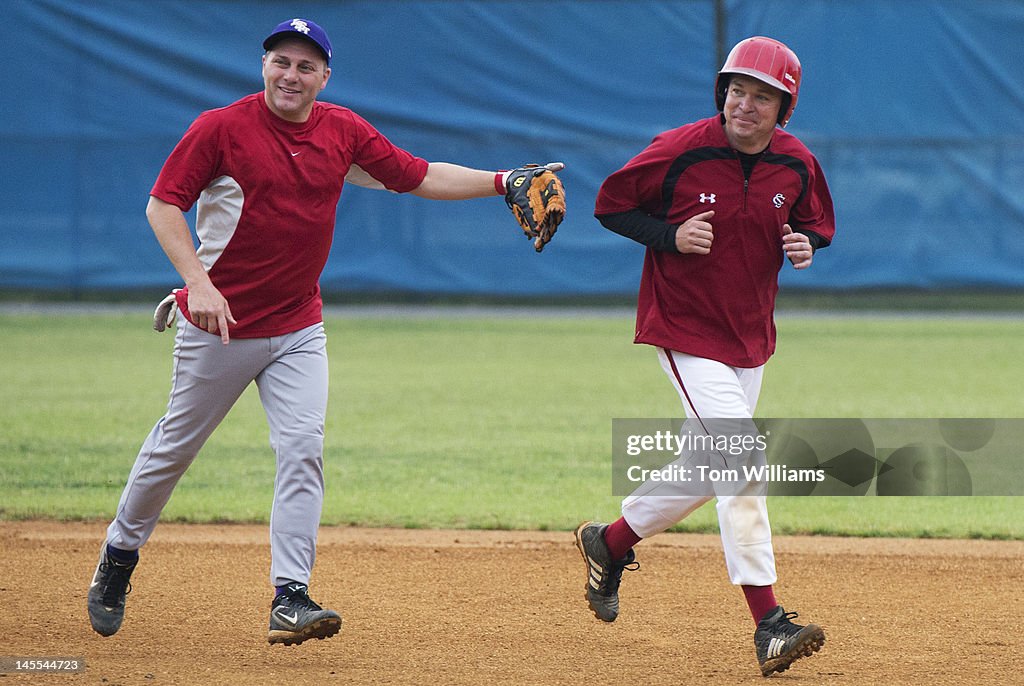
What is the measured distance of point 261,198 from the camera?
4324 mm

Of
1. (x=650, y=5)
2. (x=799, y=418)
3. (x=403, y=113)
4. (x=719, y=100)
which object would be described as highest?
(x=650, y=5)

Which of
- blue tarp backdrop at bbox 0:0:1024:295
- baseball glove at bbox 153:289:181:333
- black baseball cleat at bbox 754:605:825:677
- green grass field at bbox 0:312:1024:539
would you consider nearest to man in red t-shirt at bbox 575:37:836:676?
black baseball cleat at bbox 754:605:825:677

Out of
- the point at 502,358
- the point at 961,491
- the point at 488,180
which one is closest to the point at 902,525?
the point at 961,491

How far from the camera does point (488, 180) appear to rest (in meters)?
4.84

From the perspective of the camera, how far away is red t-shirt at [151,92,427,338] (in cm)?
427

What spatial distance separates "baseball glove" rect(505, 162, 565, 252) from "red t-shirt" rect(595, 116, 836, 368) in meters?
0.23

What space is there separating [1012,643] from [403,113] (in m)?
14.4

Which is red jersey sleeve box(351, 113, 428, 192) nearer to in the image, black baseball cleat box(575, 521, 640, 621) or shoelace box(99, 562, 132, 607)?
black baseball cleat box(575, 521, 640, 621)

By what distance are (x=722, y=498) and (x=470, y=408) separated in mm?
6387

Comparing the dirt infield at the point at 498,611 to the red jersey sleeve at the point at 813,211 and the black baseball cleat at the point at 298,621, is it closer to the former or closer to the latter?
the black baseball cleat at the point at 298,621

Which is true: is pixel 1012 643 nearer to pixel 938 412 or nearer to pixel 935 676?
pixel 935 676

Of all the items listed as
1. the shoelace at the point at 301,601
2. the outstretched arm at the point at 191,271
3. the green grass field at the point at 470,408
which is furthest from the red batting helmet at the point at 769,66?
the green grass field at the point at 470,408

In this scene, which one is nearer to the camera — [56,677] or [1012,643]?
[56,677]

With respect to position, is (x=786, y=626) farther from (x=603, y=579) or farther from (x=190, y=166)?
(x=190, y=166)
